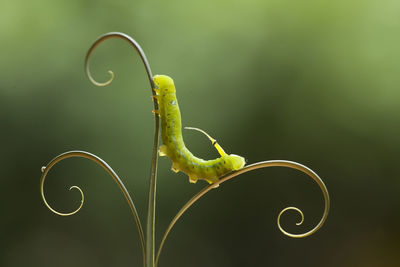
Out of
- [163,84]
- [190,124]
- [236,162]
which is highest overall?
[190,124]

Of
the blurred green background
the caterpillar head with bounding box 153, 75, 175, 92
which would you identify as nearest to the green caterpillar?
the caterpillar head with bounding box 153, 75, 175, 92

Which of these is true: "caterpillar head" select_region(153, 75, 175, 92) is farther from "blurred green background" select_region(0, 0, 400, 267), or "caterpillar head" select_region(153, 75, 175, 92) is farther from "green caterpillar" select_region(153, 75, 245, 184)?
"blurred green background" select_region(0, 0, 400, 267)

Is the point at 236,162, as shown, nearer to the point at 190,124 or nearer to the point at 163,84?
the point at 163,84

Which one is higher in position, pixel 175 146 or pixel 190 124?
pixel 190 124

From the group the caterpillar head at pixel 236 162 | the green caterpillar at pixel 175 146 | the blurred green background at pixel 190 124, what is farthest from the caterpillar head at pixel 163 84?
the blurred green background at pixel 190 124

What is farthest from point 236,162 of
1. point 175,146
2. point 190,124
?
point 190,124

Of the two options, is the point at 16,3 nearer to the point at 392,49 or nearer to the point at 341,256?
the point at 392,49
